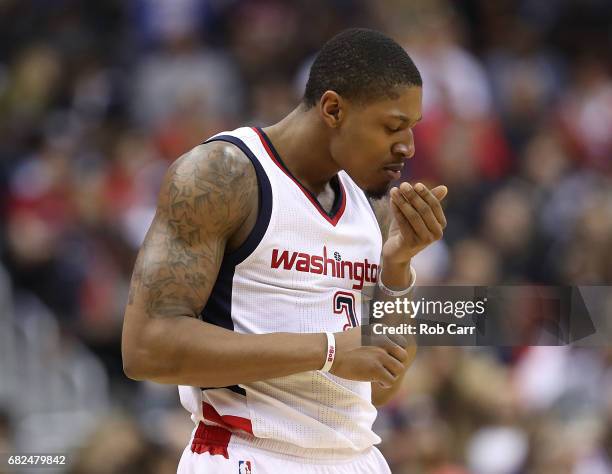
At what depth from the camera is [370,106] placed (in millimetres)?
3955

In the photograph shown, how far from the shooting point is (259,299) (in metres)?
3.89

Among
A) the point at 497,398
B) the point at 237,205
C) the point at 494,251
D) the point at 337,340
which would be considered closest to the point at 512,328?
the point at 337,340

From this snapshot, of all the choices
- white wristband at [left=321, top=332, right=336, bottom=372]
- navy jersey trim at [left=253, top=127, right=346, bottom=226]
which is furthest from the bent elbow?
navy jersey trim at [left=253, top=127, right=346, bottom=226]

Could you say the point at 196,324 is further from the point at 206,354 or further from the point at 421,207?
the point at 421,207

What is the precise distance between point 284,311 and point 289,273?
5.3 inches

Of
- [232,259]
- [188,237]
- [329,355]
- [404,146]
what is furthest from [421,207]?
[188,237]

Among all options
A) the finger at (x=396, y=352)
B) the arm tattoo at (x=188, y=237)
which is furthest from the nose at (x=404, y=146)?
the finger at (x=396, y=352)

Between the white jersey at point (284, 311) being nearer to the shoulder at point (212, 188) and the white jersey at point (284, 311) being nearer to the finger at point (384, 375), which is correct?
the shoulder at point (212, 188)

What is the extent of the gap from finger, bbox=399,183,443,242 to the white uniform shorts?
957 mm

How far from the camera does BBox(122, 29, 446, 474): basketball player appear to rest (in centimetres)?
363

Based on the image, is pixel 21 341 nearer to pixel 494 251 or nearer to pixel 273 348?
pixel 494 251

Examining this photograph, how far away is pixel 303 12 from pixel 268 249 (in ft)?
23.1

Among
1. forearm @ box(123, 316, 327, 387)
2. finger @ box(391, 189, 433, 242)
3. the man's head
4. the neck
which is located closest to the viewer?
forearm @ box(123, 316, 327, 387)

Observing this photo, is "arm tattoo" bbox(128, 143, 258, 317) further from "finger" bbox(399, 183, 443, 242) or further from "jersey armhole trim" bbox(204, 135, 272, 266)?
"finger" bbox(399, 183, 443, 242)
